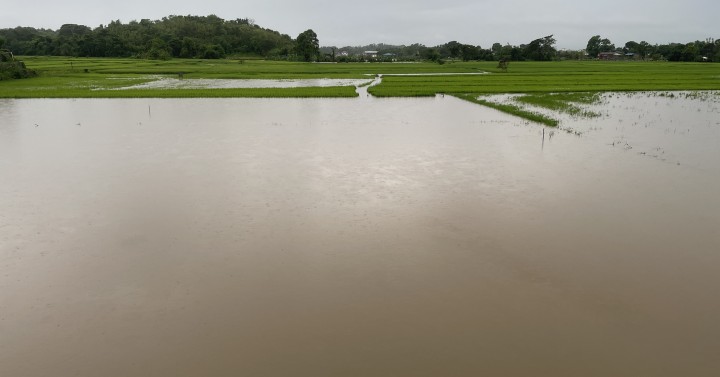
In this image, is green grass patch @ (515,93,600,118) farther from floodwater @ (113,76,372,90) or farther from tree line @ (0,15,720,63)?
tree line @ (0,15,720,63)

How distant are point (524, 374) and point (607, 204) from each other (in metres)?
4.01

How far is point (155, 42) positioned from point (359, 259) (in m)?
56.1

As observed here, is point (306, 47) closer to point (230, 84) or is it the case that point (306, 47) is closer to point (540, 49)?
point (540, 49)

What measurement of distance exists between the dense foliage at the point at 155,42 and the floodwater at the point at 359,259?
48.2m

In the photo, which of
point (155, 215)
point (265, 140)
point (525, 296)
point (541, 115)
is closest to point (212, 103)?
point (265, 140)

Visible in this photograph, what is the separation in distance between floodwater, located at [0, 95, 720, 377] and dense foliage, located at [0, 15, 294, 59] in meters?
48.2

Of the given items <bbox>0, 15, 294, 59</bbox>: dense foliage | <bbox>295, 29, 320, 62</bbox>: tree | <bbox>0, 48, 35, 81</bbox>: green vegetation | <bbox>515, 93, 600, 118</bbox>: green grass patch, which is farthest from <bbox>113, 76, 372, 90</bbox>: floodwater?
<bbox>295, 29, 320, 62</bbox>: tree

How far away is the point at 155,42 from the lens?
179 ft

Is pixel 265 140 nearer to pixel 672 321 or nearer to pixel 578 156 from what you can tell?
pixel 578 156

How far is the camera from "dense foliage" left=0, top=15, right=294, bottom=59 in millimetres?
53031

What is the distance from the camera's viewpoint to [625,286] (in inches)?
181

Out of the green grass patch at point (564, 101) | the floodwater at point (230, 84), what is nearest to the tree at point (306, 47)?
the floodwater at point (230, 84)

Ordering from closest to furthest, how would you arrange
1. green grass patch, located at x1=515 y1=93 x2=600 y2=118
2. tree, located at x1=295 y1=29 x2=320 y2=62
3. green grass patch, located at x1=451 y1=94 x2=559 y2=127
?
1. green grass patch, located at x1=451 y1=94 x2=559 y2=127
2. green grass patch, located at x1=515 y1=93 x2=600 y2=118
3. tree, located at x1=295 y1=29 x2=320 y2=62

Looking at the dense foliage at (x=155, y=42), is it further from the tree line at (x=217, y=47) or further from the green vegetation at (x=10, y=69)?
the green vegetation at (x=10, y=69)
